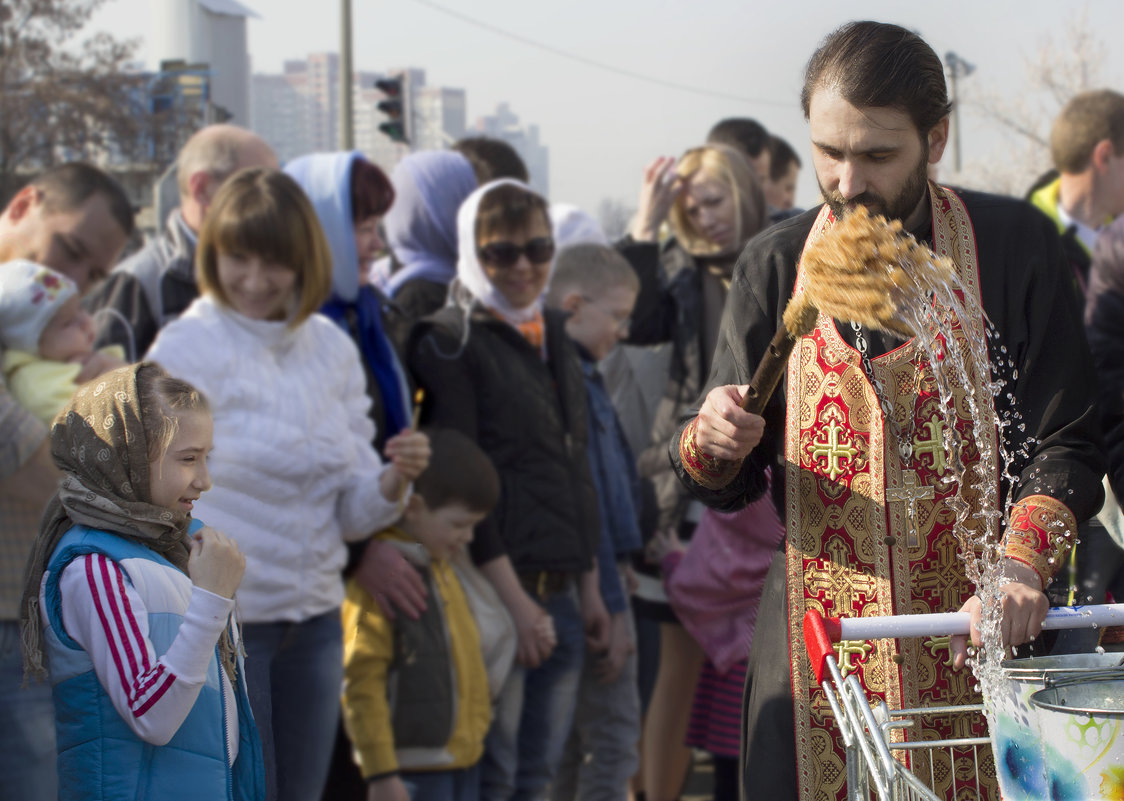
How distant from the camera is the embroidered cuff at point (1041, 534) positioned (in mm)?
2186

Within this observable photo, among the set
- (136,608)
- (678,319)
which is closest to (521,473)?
(678,319)

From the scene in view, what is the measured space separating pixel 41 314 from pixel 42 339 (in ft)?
0.23

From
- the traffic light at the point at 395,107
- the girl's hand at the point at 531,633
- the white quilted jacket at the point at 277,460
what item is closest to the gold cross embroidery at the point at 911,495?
the white quilted jacket at the point at 277,460

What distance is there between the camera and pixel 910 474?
2.34 metres

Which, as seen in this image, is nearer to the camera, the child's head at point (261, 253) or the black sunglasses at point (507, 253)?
the child's head at point (261, 253)

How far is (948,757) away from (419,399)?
2472 mm

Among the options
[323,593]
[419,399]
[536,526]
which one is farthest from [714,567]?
[323,593]

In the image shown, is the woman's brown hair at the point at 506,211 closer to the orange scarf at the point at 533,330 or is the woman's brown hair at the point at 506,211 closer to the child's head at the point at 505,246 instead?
the child's head at the point at 505,246

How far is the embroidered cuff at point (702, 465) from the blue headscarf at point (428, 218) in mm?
2901

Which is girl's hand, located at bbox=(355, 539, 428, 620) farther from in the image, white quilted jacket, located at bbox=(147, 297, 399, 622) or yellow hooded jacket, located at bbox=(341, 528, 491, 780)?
white quilted jacket, located at bbox=(147, 297, 399, 622)

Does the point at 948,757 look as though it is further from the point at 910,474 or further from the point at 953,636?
the point at 910,474

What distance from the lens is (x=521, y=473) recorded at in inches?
169

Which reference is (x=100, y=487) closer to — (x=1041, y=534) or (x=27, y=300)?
(x=27, y=300)

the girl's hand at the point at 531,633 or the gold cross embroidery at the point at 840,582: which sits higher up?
the gold cross embroidery at the point at 840,582
